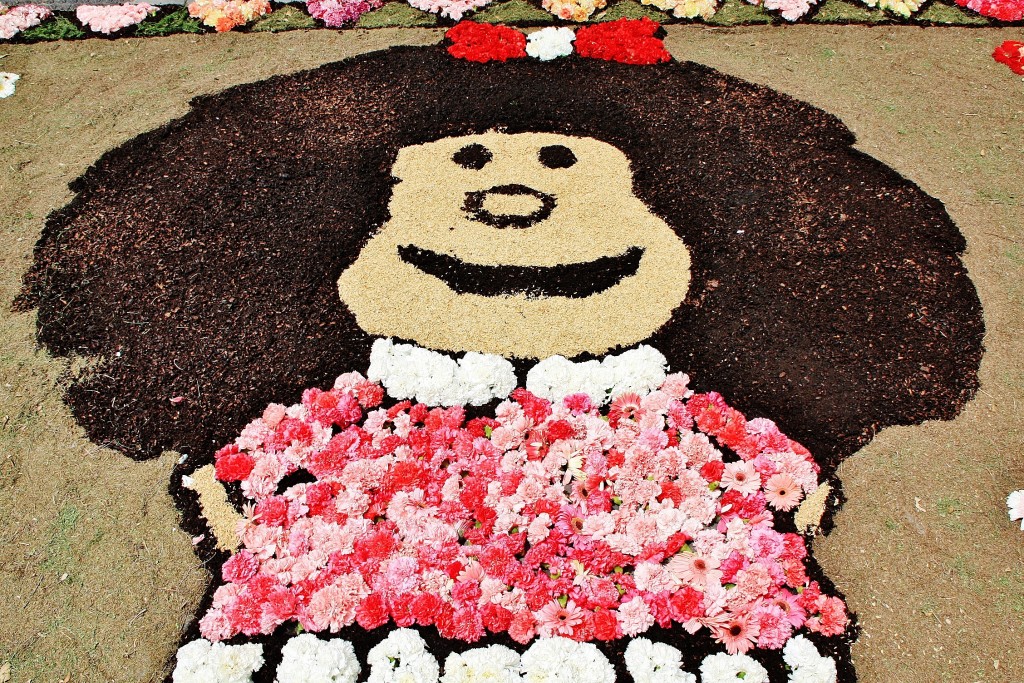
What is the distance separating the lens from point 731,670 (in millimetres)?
A: 2975

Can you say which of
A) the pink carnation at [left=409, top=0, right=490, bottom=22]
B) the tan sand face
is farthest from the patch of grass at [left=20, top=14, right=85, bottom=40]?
the tan sand face

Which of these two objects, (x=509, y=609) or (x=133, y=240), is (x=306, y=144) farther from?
(x=509, y=609)

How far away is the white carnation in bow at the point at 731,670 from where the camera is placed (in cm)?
296

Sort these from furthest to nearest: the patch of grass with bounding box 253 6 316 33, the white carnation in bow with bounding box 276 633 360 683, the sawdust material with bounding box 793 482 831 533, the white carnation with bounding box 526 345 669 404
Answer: the patch of grass with bounding box 253 6 316 33
the white carnation with bounding box 526 345 669 404
the sawdust material with bounding box 793 482 831 533
the white carnation in bow with bounding box 276 633 360 683

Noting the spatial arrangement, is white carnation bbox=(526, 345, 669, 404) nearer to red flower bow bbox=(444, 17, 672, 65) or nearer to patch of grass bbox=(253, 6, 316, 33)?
red flower bow bbox=(444, 17, 672, 65)

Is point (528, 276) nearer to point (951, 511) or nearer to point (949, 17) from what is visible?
point (951, 511)

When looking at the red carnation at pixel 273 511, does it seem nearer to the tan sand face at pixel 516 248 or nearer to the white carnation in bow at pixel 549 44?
the tan sand face at pixel 516 248

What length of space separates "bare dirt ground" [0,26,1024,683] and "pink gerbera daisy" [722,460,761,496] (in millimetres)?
407

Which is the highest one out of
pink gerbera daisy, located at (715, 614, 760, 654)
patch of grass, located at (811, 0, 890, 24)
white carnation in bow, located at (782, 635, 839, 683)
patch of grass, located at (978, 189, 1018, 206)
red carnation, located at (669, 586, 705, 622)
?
patch of grass, located at (811, 0, 890, 24)

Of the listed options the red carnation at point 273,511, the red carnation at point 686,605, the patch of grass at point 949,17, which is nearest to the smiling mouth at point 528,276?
the red carnation at point 273,511

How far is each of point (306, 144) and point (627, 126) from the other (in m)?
2.46

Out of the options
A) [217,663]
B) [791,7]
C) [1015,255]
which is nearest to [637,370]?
[217,663]

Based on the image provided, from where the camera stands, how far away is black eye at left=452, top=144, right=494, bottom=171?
5301mm

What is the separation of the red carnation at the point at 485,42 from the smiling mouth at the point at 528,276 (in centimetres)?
273
